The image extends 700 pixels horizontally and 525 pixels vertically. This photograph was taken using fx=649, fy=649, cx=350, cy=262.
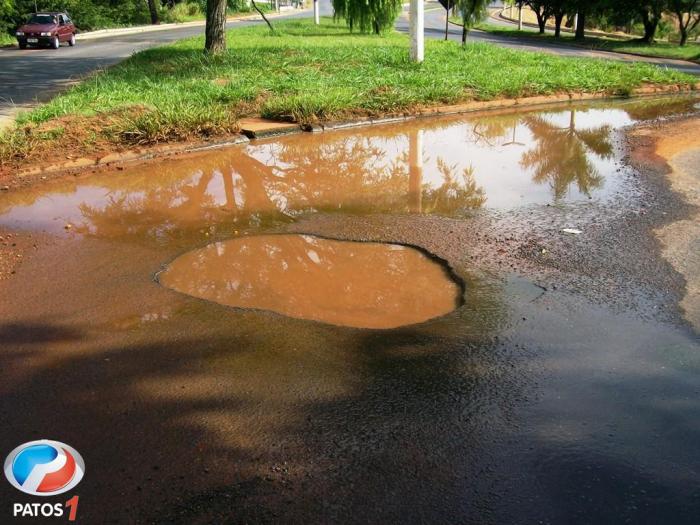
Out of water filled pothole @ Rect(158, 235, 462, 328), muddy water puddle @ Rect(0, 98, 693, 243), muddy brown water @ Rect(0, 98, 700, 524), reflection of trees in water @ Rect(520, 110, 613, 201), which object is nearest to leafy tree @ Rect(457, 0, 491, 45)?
reflection of trees in water @ Rect(520, 110, 613, 201)

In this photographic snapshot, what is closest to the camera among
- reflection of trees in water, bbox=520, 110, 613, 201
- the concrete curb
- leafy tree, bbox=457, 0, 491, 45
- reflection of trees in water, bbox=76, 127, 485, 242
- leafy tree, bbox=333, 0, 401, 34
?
reflection of trees in water, bbox=76, 127, 485, 242

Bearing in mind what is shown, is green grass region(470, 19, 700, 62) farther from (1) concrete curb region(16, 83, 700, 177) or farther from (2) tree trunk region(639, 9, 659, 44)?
(1) concrete curb region(16, 83, 700, 177)

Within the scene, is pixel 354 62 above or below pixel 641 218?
above

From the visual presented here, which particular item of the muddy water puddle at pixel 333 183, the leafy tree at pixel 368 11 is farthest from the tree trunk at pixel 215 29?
the leafy tree at pixel 368 11

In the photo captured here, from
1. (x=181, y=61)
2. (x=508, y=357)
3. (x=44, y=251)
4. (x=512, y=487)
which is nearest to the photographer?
(x=512, y=487)

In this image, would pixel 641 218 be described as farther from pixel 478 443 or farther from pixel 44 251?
pixel 44 251

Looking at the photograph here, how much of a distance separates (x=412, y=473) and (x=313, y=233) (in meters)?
3.30

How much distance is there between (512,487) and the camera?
2.73m

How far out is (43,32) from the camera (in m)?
27.4

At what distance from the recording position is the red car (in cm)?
2738

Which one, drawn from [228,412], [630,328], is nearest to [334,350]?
[228,412]

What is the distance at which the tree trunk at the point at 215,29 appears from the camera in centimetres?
1703

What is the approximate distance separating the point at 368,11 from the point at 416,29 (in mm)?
10241

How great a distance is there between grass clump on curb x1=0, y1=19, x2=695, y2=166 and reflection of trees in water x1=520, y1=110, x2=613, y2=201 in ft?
8.00
